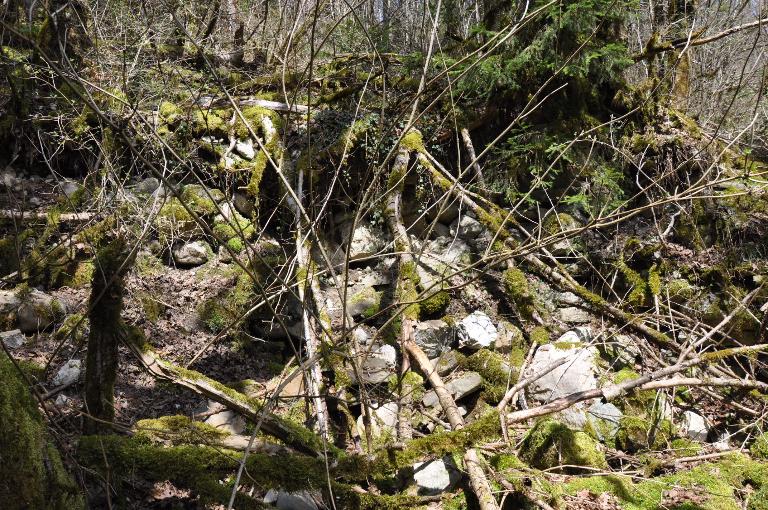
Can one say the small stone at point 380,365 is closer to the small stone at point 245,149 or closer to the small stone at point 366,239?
the small stone at point 366,239

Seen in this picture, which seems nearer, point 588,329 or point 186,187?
point 588,329

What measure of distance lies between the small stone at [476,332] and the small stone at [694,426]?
1741 millimetres

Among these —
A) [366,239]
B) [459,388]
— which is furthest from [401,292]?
[366,239]

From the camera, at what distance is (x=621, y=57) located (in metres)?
5.28

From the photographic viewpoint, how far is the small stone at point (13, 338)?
4.36 meters

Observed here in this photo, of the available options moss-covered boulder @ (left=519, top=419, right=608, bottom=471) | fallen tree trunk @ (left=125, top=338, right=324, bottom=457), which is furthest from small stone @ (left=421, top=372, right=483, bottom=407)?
fallen tree trunk @ (left=125, top=338, right=324, bottom=457)

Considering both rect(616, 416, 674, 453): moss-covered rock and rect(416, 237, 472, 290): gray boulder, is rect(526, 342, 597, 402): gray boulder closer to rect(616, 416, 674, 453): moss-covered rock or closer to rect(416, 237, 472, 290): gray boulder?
rect(616, 416, 674, 453): moss-covered rock

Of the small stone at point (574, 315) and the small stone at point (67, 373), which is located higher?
the small stone at point (67, 373)

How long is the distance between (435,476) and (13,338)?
382 cm

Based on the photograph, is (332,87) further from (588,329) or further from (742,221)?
(742,221)

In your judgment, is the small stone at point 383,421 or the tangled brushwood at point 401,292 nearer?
the tangled brushwood at point 401,292

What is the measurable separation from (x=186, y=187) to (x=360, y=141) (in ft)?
7.26

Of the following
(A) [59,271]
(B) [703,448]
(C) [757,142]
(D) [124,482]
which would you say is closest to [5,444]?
(D) [124,482]

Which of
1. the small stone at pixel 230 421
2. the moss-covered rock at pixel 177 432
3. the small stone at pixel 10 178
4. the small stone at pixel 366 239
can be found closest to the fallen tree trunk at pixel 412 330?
Answer: the small stone at pixel 366 239
